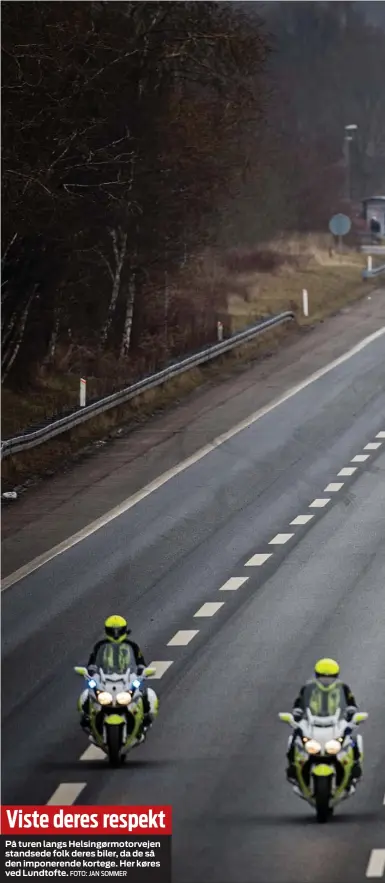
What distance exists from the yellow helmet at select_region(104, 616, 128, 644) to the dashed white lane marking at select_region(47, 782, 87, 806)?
113cm

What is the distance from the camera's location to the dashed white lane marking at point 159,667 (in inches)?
706

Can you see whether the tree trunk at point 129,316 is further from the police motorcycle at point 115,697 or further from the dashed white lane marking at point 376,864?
the dashed white lane marking at point 376,864

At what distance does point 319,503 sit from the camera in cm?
2639

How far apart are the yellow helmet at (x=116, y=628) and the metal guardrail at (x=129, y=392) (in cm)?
1304

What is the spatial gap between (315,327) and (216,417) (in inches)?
491

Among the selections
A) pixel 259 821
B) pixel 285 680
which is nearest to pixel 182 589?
pixel 285 680

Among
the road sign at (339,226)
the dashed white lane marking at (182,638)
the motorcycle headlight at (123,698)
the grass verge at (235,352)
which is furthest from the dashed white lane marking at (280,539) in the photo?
the road sign at (339,226)

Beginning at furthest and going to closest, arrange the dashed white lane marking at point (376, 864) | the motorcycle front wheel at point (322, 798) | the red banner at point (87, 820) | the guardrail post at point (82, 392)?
the guardrail post at point (82, 392), the motorcycle front wheel at point (322, 798), the red banner at point (87, 820), the dashed white lane marking at point (376, 864)

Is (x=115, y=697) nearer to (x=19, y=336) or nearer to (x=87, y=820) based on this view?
(x=87, y=820)

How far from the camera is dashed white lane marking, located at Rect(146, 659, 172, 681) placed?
17.9 meters

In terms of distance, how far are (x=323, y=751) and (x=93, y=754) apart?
96.3 inches

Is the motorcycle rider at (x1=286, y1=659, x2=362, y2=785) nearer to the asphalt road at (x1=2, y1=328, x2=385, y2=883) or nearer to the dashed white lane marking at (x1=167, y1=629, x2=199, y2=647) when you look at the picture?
the asphalt road at (x1=2, y1=328, x2=385, y2=883)

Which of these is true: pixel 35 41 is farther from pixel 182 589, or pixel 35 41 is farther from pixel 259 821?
pixel 259 821

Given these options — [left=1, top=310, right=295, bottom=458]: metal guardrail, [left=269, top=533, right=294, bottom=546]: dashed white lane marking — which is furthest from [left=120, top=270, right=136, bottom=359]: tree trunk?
[left=269, top=533, right=294, bottom=546]: dashed white lane marking
